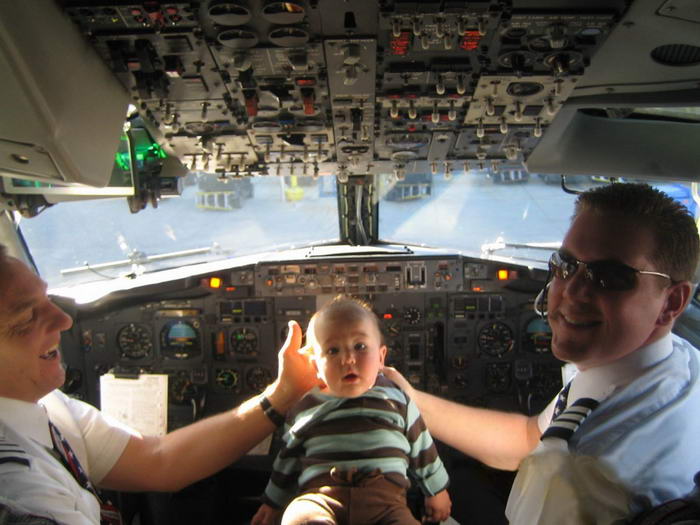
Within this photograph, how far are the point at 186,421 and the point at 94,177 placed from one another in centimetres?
299

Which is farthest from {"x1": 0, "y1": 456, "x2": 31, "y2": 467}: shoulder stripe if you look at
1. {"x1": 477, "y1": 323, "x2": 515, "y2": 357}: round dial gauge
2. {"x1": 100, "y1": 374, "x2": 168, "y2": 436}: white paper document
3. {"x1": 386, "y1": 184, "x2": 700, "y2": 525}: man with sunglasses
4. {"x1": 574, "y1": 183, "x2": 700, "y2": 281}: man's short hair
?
{"x1": 477, "y1": 323, "x2": 515, "y2": 357}: round dial gauge

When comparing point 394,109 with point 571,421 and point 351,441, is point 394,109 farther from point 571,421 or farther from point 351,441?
point 571,421

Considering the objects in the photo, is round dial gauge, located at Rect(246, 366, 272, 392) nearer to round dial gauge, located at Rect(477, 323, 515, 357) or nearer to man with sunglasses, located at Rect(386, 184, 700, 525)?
round dial gauge, located at Rect(477, 323, 515, 357)

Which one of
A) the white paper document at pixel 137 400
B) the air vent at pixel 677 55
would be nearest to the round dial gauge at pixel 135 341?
the white paper document at pixel 137 400

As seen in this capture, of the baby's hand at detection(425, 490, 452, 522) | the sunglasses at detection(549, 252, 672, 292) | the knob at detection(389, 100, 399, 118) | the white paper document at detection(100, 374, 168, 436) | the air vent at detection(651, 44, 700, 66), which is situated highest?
the air vent at detection(651, 44, 700, 66)

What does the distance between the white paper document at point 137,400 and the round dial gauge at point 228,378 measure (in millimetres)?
482

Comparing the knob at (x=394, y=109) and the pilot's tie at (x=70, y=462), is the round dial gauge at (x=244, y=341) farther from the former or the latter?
the knob at (x=394, y=109)

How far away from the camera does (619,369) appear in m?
1.38

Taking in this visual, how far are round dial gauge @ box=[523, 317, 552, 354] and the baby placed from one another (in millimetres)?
2269

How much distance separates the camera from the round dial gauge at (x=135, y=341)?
167 inches

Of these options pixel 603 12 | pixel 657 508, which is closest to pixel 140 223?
pixel 603 12

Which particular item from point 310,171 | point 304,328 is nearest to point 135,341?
point 304,328

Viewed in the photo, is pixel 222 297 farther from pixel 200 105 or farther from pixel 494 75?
pixel 494 75

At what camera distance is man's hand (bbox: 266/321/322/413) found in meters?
2.40
